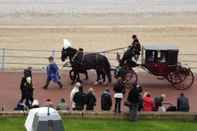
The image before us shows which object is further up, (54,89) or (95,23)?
(95,23)

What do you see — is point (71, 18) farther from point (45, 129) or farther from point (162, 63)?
point (45, 129)

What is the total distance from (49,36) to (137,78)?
48.8 ft

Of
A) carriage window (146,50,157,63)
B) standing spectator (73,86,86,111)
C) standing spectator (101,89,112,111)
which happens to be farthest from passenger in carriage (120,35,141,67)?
standing spectator (73,86,86,111)

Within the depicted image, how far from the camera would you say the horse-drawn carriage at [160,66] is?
2378 centimetres

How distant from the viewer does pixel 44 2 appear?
54.5 meters

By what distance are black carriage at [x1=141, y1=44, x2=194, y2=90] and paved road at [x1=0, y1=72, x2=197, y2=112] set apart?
0.34 m

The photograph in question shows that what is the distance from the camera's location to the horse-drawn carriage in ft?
78.0

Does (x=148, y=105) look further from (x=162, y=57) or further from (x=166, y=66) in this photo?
(x=162, y=57)

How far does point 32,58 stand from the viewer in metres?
31.3

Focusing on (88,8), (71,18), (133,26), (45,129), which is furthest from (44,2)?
(45,129)

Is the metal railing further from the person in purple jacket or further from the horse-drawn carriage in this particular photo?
the person in purple jacket

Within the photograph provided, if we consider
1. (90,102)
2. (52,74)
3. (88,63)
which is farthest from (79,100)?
(88,63)

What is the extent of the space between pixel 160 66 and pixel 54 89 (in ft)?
12.0

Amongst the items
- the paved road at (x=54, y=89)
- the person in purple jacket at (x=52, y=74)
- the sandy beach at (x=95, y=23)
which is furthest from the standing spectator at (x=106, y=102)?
the sandy beach at (x=95, y=23)
